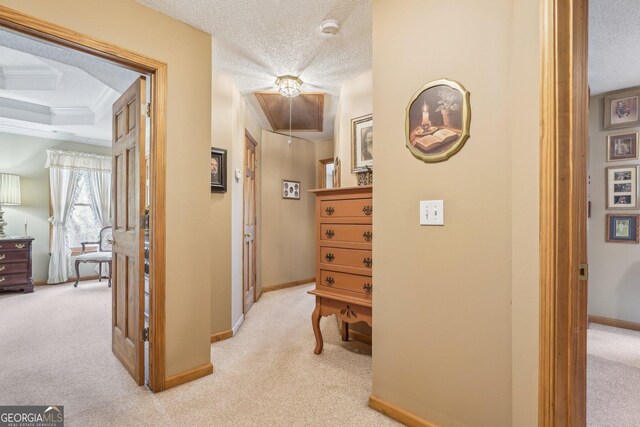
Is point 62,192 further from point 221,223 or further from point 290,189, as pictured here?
point 221,223

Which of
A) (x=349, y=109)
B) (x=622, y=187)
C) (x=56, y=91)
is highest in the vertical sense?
(x=56, y=91)

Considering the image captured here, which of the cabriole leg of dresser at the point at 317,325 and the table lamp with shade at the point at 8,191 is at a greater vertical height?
the table lamp with shade at the point at 8,191

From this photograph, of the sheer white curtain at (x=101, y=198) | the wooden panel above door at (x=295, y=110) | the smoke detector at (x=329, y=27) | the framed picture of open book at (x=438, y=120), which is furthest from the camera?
the sheer white curtain at (x=101, y=198)

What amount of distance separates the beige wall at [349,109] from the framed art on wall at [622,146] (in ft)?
8.84

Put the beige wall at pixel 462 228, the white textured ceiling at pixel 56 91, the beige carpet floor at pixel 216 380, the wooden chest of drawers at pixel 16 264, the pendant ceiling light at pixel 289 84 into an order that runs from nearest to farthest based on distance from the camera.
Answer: the beige wall at pixel 462 228 → the beige carpet floor at pixel 216 380 → the white textured ceiling at pixel 56 91 → the pendant ceiling light at pixel 289 84 → the wooden chest of drawers at pixel 16 264

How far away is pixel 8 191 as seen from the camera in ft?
15.9

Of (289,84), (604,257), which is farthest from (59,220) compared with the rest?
(604,257)

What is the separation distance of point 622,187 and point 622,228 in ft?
1.42

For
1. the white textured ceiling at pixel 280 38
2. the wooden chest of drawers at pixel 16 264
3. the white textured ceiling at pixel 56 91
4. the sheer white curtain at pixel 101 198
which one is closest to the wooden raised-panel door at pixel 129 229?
the white textured ceiling at pixel 56 91

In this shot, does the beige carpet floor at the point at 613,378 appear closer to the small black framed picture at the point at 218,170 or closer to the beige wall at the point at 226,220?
the beige wall at the point at 226,220

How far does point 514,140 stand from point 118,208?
2.69m

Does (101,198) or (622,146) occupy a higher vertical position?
(622,146)

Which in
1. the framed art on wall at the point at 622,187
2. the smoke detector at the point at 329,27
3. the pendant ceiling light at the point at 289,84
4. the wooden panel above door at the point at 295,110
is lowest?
the framed art on wall at the point at 622,187

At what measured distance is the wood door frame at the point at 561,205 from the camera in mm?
1169
